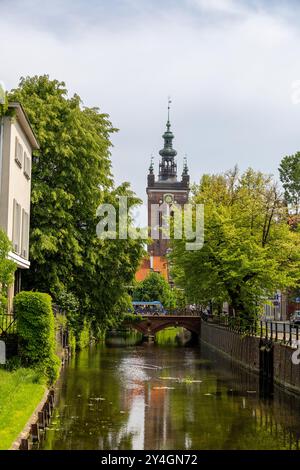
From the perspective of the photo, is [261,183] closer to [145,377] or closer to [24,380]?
[145,377]

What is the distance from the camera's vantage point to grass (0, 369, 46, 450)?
1546 cm

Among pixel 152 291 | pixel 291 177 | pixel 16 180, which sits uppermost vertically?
pixel 291 177

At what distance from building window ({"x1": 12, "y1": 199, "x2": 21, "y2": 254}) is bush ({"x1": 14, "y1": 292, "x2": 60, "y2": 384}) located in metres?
5.11

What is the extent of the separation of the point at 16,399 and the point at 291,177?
189 ft

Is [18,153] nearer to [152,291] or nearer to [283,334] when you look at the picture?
[283,334]

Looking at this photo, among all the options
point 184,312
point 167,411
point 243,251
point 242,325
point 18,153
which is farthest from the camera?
point 184,312

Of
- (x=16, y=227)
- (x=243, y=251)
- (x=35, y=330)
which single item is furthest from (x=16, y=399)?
(x=243, y=251)

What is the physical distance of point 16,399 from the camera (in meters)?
18.5

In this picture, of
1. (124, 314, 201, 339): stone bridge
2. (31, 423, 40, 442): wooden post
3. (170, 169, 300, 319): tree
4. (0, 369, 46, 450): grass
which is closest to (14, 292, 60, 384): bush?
(0, 369, 46, 450): grass

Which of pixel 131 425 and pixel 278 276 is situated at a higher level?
pixel 278 276

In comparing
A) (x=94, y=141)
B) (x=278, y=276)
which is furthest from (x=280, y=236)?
(x=94, y=141)

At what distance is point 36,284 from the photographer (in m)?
36.3

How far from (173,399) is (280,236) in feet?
55.6

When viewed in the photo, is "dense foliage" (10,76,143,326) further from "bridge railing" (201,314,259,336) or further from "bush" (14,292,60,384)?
"bush" (14,292,60,384)
